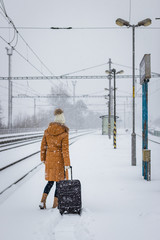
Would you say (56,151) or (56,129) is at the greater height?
(56,129)

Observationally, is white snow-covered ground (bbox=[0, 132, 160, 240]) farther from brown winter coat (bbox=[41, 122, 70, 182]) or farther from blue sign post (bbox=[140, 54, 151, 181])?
brown winter coat (bbox=[41, 122, 70, 182])

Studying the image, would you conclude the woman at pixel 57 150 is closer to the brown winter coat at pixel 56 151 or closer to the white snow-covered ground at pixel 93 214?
the brown winter coat at pixel 56 151

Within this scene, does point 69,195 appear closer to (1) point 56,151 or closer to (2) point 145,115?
(1) point 56,151

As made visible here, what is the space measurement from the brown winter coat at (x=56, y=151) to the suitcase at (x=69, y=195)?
0.25 m

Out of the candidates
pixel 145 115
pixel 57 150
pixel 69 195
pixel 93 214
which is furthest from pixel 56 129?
pixel 145 115

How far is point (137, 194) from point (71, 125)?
6862 centimetres

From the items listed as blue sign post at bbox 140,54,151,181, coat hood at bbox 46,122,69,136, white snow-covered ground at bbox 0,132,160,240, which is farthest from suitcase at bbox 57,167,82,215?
blue sign post at bbox 140,54,151,181

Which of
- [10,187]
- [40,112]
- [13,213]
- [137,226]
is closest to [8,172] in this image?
[10,187]

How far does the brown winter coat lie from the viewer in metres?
4.38

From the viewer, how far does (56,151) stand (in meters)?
4.43

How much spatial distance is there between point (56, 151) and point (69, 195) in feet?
2.60

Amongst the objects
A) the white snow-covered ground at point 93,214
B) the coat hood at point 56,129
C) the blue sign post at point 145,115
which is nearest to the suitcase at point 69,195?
the white snow-covered ground at point 93,214

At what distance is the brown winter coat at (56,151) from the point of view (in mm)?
4375

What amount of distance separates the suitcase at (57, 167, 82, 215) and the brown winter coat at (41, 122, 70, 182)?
10.0 inches
